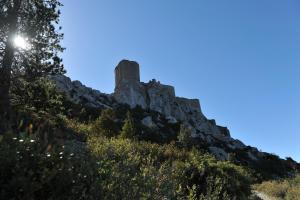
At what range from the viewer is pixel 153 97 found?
81.2 meters

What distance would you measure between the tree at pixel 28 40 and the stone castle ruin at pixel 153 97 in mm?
56506

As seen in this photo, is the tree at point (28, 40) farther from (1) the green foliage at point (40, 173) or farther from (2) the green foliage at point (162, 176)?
(1) the green foliage at point (40, 173)

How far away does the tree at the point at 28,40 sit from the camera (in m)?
15.2

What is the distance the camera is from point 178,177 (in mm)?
9109

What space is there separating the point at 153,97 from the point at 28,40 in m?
65.8

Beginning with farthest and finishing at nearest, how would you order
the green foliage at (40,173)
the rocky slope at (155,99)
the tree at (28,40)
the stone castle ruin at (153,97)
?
1. the stone castle ruin at (153,97)
2. the rocky slope at (155,99)
3. the tree at (28,40)
4. the green foliage at (40,173)

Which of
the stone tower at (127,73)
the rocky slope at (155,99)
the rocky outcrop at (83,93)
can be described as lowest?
the rocky outcrop at (83,93)

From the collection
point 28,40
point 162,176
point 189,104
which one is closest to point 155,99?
point 189,104

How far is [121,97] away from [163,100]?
38.3 ft

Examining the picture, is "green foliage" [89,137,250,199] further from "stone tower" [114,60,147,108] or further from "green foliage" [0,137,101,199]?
"stone tower" [114,60,147,108]

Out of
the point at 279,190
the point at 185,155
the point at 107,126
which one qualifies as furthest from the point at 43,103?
the point at 279,190

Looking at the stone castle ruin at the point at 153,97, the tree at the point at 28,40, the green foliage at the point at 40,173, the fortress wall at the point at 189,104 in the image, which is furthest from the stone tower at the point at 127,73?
the green foliage at the point at 40,173

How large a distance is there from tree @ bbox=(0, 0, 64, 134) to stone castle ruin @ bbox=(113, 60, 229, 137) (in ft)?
185

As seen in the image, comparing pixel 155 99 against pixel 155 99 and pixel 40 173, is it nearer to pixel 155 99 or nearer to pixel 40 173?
pixel 155 99
